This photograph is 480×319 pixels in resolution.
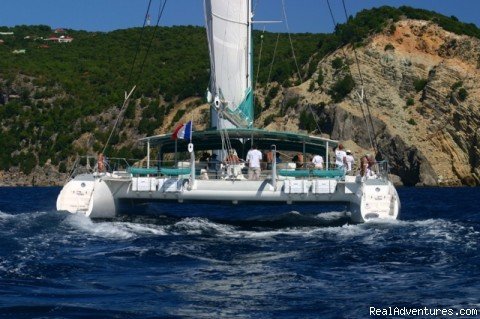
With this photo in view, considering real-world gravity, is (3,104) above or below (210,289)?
above

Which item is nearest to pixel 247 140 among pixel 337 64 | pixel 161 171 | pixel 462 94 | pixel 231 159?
pixel 231 159

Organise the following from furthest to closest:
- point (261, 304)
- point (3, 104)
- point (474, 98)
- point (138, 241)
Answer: point (3, 104) → point (474, 98) → point (138, 241) → point (261, 304)

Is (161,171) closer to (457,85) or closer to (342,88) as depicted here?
(342,88)

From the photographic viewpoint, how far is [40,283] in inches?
475

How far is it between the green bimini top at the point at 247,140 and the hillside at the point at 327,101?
35.7 meters

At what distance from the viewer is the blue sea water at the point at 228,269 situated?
423 inches

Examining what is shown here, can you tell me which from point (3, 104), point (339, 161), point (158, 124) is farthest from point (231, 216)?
point (3, 104)

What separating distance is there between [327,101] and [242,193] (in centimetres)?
5050

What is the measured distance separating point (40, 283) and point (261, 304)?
10.2ft

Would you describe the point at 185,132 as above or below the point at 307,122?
below

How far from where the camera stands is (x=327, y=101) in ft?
230

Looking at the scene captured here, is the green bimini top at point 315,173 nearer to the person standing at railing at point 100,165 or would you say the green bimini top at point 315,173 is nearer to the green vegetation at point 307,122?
the person standing at railing at point 100,165

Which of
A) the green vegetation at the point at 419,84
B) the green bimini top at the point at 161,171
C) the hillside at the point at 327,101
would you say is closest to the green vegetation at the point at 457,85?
the hillside at the point at 327,101

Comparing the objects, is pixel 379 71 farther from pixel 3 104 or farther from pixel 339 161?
pixel 339 161
